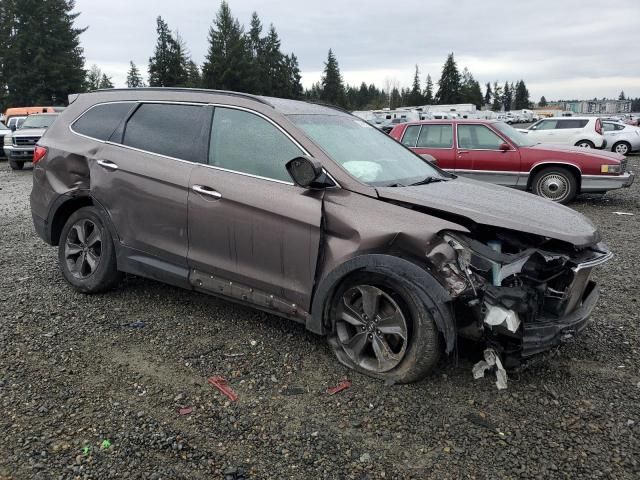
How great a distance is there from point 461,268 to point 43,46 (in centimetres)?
6378

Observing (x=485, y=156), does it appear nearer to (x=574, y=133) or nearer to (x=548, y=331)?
(x=548, y=331)

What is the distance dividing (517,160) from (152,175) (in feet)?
26.6

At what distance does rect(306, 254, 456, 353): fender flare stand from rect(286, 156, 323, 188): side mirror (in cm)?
57

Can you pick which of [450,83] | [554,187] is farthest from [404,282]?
[450,83]

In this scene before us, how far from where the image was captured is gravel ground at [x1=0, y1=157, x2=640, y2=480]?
2.60 metres

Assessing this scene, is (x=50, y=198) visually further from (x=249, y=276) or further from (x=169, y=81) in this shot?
(x=169, y=81)

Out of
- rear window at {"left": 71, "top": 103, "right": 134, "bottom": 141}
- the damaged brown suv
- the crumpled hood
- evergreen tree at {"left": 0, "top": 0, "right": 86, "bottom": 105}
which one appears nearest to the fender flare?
the damaged brown suv

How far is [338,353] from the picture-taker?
3.51 m

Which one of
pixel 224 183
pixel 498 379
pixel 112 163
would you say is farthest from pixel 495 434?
pixel 112 163

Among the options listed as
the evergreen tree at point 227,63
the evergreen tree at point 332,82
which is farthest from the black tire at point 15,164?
the evergreen tree at point 332,82

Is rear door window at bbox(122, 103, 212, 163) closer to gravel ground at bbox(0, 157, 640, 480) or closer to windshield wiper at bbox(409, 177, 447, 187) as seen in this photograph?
gravel ground at bbox(0, 157, 640, 480)

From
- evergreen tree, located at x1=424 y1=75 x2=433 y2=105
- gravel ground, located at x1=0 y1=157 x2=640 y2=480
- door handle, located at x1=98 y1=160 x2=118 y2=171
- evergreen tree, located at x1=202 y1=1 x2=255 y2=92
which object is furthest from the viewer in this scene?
evergreen tree, located at x1=424 y1=75 x2=433 y2=105

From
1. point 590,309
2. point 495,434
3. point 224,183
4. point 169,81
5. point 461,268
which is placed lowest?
point 495,434

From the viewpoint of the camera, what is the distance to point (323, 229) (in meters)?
3.39
